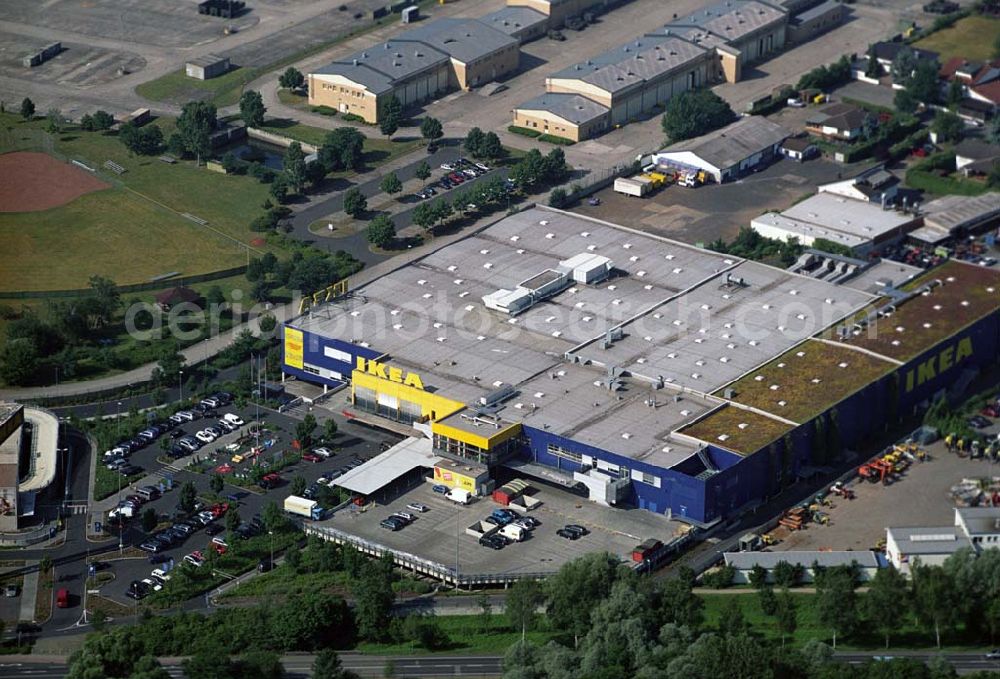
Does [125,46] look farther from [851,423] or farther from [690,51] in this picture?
[851,423]

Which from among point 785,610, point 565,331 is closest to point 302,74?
point 565,331

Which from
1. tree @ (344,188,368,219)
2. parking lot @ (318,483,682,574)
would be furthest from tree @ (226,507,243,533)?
tree @ (344,188,368,219)

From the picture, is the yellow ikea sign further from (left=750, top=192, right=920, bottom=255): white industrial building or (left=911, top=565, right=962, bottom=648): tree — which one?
(left=911, top=565, right=962, bottom=648): tree

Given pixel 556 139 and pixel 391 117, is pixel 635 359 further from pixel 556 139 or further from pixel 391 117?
pixel 391 117

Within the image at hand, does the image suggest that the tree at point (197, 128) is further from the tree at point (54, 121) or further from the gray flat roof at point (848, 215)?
the gray flat roof at point (848, 215)

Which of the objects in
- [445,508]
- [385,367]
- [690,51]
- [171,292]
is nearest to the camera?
[445,508]

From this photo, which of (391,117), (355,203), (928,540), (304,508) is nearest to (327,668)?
(304,508)
